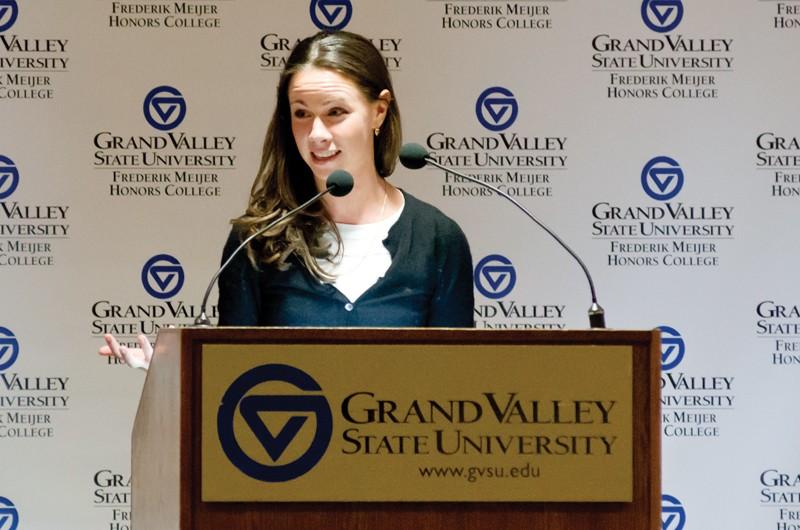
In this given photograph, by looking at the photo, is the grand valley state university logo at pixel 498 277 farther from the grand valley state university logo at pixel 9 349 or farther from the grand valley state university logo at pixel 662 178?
the grand valley state university logo at pixel 9 349

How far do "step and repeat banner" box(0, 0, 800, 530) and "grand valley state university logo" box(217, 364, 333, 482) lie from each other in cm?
286

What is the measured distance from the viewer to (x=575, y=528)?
1939 millimetres

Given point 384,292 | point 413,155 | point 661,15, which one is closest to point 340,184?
point 413,155

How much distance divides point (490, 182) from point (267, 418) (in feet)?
9.85

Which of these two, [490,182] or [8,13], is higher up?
[8,13]

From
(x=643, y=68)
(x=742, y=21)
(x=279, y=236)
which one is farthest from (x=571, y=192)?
(x=279, y=236)

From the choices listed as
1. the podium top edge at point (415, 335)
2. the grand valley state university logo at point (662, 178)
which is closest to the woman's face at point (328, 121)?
the podium top edge at point (415, 335)

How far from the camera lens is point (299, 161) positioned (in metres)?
3.20

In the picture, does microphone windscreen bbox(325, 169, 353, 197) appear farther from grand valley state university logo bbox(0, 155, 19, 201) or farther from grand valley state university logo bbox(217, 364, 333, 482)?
grand valley state university logo bbox(0, 155, 19, 201)

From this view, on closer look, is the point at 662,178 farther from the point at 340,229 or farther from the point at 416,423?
the point at 416,423

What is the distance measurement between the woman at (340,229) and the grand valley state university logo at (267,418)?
95 cm

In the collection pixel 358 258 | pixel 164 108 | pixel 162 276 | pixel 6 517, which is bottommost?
pixel 6 517

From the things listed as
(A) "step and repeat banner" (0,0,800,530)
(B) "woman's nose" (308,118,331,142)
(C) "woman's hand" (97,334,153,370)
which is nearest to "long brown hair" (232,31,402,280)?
(B) "woman's nose" (308,118,331,142)

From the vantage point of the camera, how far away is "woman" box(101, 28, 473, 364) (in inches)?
117
